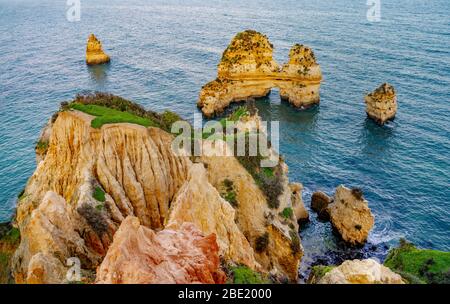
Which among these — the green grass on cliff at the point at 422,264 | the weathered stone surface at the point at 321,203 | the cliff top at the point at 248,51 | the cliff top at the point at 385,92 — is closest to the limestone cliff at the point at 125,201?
the green grass on cliff at the point at 422,264

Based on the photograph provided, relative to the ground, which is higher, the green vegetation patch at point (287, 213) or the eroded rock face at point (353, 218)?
the green vegetation patch at point (287, 213)

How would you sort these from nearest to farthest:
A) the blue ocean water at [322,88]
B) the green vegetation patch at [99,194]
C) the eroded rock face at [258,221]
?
the green vegetation patch at [99,194] < the eroded rock face at [258,221] < the blue ocean water at [322,88]

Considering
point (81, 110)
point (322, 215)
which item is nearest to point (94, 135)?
point (81, 110)

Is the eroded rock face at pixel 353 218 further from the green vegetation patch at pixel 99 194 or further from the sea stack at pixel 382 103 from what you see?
the sea stack at pixel 382 103

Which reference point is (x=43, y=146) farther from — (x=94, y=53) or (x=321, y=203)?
(x=94, y=53)

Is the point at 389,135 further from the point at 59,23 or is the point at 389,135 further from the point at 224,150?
the point at 59,23

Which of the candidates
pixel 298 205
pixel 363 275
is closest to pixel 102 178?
pixel 363 275

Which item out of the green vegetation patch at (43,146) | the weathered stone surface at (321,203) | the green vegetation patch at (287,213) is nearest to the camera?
the green vegetation patch at (287,213)
